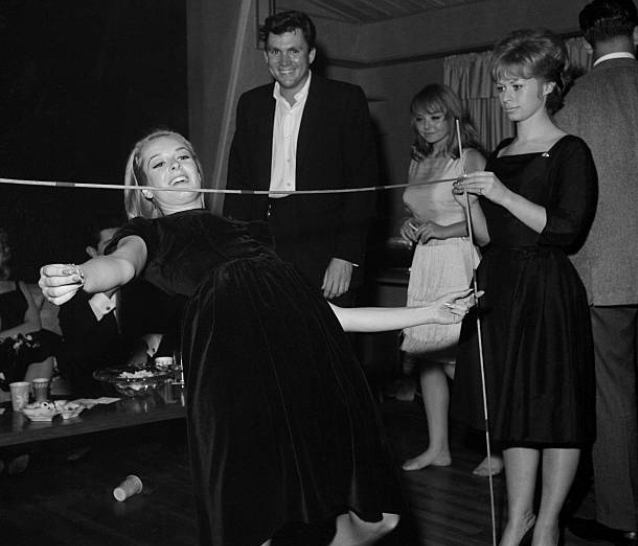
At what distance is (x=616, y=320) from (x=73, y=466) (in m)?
2.24

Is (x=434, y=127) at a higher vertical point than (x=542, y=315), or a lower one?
higher

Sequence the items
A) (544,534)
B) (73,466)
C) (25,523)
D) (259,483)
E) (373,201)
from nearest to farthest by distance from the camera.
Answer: (259,483) < (544,534) < (25,523) < (373,201) < (73,466)

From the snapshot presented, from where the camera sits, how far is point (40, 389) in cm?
321

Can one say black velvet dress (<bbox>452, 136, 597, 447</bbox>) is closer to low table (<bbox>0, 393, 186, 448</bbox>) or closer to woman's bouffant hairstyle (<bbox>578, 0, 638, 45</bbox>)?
woman's bouffant hairstyle (<bbox>578, 0, 638, 45</bbox>)

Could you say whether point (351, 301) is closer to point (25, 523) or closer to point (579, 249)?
point (579, 249)

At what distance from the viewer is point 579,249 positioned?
8.31 ft

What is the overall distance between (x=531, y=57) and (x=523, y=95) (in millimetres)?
98

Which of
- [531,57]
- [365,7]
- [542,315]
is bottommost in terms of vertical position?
[542,315]

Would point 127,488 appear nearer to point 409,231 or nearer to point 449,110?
point 409,231

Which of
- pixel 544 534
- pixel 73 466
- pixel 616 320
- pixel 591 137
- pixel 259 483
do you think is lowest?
pixel 73 466

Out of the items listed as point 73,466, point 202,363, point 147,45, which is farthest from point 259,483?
point 147,45

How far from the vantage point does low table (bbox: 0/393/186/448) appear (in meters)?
2.88

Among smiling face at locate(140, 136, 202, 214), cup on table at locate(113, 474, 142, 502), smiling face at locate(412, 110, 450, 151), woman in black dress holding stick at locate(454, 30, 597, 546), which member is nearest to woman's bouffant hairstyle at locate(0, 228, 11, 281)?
cup on table at locate(113, 474, 142, 502)

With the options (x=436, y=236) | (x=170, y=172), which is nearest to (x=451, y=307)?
(x=170, y=172)
